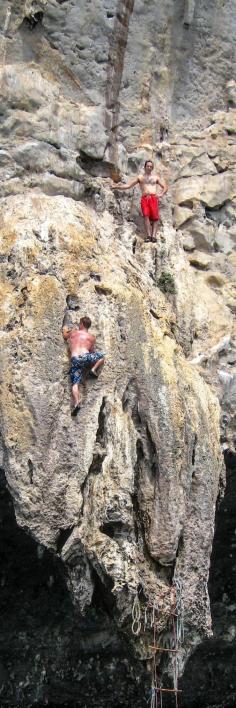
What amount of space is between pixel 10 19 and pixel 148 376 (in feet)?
12.5

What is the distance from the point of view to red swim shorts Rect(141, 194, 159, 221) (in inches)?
350

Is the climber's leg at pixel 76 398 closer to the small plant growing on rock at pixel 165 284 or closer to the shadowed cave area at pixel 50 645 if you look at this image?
the small plant growing on rock at pixel 165 284

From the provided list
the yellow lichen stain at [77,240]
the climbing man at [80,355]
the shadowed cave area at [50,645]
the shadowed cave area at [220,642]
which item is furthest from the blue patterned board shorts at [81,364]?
the shadowed cave area at [220,642]

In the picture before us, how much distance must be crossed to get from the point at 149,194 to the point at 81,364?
2.38 meters

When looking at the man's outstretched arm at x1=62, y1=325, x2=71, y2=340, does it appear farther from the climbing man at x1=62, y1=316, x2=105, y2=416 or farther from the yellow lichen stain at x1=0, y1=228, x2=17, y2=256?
the yellow lichen stain at x1=0, y1=228, x2=17, y2=256

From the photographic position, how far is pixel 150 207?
891 centimetres

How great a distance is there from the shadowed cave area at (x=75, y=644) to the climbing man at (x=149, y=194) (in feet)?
8.57

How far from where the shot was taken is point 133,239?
28.8 feet

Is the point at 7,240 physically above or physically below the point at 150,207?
below

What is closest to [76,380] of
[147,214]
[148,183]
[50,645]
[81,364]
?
[81,364]

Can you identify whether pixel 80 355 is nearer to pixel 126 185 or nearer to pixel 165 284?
pixel 165 284

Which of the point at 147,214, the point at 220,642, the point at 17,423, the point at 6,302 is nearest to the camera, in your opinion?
the point at 17,423

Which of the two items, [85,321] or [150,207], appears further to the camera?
[150,207]

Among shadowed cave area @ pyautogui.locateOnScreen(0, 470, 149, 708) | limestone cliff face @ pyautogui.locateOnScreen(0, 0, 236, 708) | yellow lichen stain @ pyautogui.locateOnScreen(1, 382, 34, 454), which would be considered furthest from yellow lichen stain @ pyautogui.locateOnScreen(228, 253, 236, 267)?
shadowed cave area @ pyautogui.locateOnScreen(0, 470, 149, 708)
